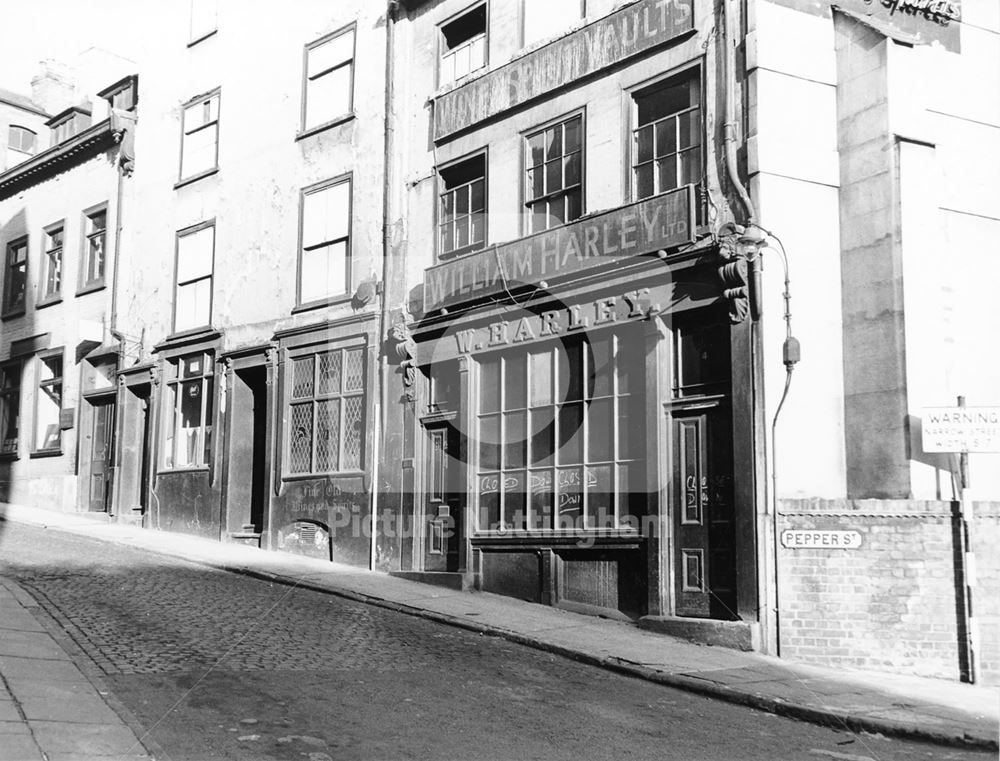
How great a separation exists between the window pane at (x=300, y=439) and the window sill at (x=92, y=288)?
737cm

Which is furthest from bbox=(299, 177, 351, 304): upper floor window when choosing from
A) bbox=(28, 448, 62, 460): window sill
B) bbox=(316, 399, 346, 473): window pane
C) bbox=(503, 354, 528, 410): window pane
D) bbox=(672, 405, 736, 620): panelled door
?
bbox=(28, 448, 62, 460): window sill

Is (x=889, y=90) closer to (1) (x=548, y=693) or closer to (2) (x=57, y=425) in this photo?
(1) (x=548, y=693)

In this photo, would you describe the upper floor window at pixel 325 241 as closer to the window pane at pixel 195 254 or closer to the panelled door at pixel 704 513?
the window pane at pixel 195 254

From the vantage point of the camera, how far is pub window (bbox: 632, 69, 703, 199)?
13.4m

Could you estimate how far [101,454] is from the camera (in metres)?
23.5

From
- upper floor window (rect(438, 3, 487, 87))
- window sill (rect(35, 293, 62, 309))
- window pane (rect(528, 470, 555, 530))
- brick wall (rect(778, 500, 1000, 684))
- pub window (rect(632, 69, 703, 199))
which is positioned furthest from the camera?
window sill (rect(35, 293, 62, 309))

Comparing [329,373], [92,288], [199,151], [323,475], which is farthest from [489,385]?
[92,288]

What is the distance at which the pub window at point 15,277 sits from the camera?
2656cm

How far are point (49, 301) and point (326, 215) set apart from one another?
9900 mm

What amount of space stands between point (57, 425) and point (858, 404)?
62.0 ft

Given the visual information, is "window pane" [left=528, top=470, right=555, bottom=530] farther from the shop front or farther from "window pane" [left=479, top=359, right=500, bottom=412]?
"window pane" [left=479, top=359, right=500, bottom=412]

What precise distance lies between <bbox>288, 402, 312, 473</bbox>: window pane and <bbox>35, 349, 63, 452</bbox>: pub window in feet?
27.9

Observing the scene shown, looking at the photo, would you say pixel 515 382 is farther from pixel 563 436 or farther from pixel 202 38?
pixel 202 38

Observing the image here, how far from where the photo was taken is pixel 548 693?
929cm
